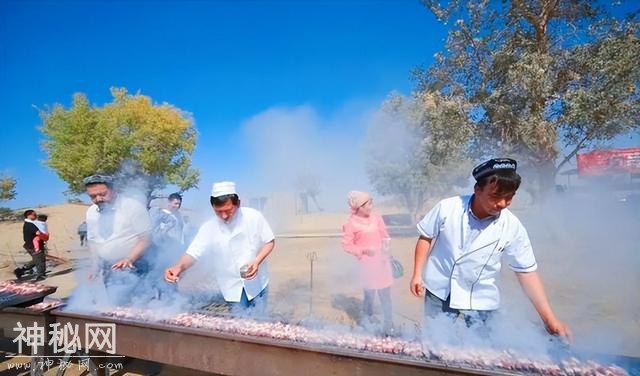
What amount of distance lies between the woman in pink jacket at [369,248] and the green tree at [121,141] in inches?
631

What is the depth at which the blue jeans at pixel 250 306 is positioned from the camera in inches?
115

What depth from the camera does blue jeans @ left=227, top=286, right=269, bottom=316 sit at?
2924mm

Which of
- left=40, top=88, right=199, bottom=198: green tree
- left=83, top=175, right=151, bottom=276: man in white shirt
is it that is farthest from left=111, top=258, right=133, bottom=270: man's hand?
left=40, top=88, right=199, bottom=198: green tree

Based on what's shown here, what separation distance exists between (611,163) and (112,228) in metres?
21.3

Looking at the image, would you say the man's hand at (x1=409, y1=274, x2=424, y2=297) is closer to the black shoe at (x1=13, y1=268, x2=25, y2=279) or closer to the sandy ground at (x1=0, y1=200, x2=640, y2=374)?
the sandy ground at (x1=0, y1=200, x2=640, y2=374)

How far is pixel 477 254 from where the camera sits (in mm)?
2176

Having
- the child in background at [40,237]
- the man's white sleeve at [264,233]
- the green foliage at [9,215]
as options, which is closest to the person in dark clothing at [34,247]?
the child in background at [40,237]

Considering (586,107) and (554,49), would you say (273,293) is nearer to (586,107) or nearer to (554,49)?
(586,107)

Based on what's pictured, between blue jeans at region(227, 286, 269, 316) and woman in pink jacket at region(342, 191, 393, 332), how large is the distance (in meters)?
1.32

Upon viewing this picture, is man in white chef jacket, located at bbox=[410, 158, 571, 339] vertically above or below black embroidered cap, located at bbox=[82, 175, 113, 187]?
below

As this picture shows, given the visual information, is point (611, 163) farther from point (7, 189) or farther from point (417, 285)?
point (7, 189)

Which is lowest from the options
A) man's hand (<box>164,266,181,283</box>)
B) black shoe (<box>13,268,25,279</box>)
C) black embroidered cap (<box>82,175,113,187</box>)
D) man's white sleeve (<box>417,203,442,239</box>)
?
black shoe (<box>13,268,25,279</box>)

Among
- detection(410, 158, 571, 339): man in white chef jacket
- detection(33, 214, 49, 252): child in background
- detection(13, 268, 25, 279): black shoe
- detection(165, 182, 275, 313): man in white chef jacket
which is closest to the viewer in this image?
detection(410, 158, 571, 339): man in white chef jacket

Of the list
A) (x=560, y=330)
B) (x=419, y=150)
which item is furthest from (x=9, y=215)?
(x=560, y=330)
